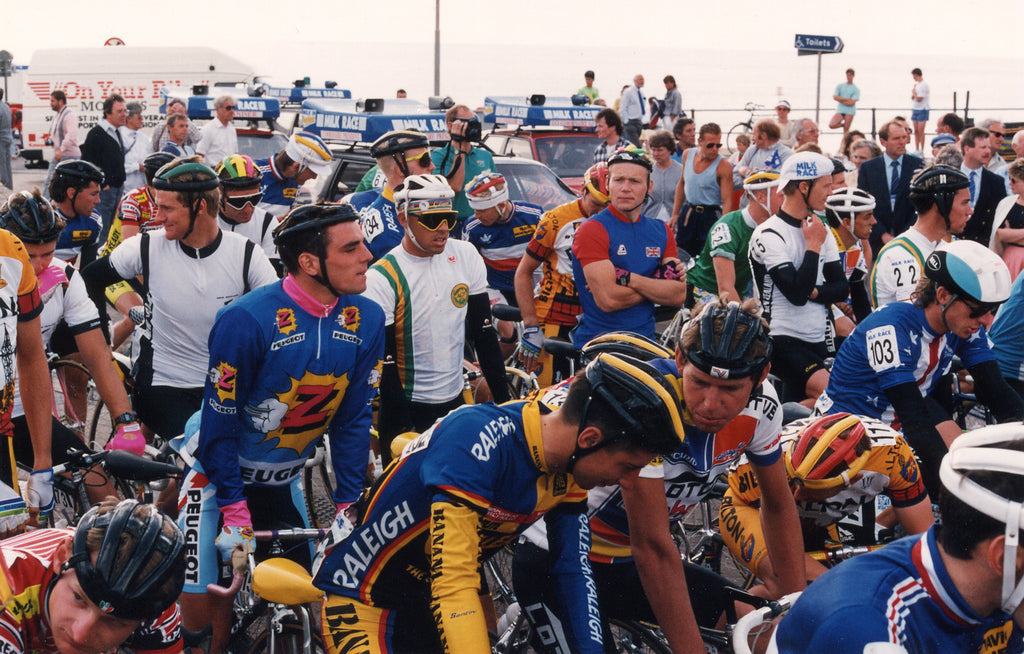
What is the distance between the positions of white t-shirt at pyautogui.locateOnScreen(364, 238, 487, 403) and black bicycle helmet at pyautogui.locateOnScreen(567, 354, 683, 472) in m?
2.79

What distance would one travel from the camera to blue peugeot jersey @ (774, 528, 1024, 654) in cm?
219

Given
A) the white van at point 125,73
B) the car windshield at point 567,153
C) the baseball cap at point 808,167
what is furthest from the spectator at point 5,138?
the baseball cap at point 808,167

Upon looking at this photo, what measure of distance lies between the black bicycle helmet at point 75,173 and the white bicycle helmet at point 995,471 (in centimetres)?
676

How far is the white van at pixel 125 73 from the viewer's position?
2631cm

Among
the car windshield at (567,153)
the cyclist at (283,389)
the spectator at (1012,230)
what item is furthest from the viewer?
the car windshield at (567,153)

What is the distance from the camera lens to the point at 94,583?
2.47 metres

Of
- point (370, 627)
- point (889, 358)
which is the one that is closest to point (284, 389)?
point (370, 627)

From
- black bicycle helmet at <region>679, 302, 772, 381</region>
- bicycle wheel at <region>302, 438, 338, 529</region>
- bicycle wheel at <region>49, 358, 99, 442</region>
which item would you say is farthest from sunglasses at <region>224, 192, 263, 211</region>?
black bicycle helmet at <region>679, 302, 772, 381</region>

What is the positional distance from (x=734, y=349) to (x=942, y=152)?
292 inches

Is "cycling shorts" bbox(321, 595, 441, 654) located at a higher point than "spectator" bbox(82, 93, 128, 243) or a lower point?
lower

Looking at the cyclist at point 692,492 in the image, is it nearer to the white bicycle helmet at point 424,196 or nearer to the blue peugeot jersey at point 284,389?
the blue peugeot jersey at point 284,389

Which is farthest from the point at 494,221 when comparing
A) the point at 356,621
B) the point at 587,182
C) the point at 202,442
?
the point at 356,621

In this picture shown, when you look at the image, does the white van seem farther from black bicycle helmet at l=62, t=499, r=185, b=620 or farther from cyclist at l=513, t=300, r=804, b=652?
black bicycle helmet at l=62, t=499, r=185, b=620

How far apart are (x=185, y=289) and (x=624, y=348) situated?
9.36 ft
